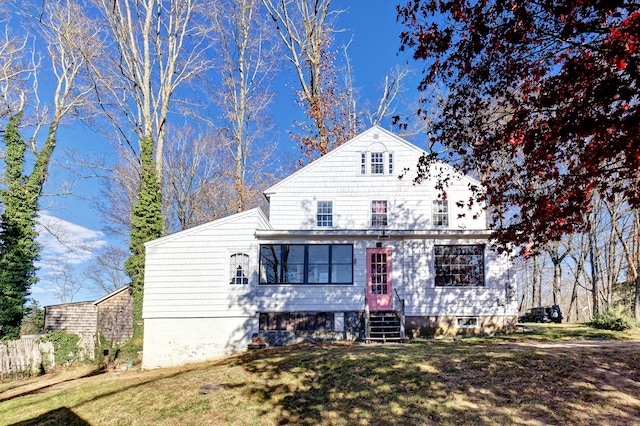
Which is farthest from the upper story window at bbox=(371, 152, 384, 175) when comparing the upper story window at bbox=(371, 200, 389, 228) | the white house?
the white house

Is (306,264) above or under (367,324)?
above

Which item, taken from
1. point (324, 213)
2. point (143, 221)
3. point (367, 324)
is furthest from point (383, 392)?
point (143, 221)

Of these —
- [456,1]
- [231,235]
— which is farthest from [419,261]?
[456,1]

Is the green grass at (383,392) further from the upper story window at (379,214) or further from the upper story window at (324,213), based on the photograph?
the upper story window at (324,213)

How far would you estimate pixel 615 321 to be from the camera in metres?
14.2

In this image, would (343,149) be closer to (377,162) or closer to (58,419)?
(377,162)

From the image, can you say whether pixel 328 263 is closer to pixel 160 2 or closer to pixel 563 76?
pixel 563 76

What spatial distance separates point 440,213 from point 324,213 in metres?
4.89

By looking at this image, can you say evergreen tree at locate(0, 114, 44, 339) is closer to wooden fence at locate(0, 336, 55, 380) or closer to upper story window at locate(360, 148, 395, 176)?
wooden fence at locate(0, 336, 55, 380)

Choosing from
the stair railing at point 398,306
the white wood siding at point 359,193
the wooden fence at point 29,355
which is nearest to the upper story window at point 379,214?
the white wood siding at point 359,193

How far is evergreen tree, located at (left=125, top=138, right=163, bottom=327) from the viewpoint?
61.7ft

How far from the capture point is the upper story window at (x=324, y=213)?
17.0 metres

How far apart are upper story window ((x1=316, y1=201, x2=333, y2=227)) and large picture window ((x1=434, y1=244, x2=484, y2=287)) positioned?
459 cm

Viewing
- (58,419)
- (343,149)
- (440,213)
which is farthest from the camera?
(343,149)
